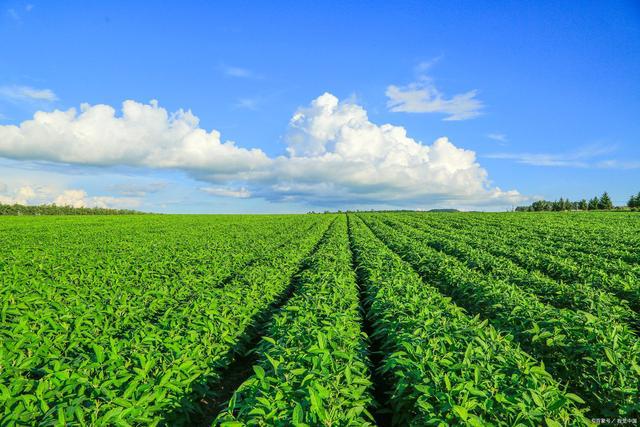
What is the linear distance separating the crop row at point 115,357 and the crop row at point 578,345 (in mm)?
4974

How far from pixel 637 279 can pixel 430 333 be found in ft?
30.7

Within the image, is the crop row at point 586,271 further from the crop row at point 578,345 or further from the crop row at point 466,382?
the crop row at point 466,382

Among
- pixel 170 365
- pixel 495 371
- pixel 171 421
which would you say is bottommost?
pixel 171 421

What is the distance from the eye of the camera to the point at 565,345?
520cm

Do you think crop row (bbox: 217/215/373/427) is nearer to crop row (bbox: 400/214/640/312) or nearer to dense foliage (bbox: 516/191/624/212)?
crop row (bbox: 400/214/640/312)

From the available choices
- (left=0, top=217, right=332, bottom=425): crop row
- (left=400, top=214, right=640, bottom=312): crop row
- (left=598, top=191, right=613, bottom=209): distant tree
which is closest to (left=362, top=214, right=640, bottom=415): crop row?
(left=400, top=214, right=640, bottom=312): crop row

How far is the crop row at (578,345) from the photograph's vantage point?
4.14 m

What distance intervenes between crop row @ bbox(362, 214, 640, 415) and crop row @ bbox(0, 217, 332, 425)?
4974mm

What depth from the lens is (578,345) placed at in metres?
5.21

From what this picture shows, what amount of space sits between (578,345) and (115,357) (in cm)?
648

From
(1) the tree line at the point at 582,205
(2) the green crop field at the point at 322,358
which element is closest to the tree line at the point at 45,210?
(2) the green crop field at the point at 322,358

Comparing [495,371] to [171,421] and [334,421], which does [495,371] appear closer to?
[334,421]

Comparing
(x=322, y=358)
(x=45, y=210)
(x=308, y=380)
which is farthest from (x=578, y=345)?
(x=45, y=210)

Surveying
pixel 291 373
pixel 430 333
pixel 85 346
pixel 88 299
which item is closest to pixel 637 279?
pixel 430 333
